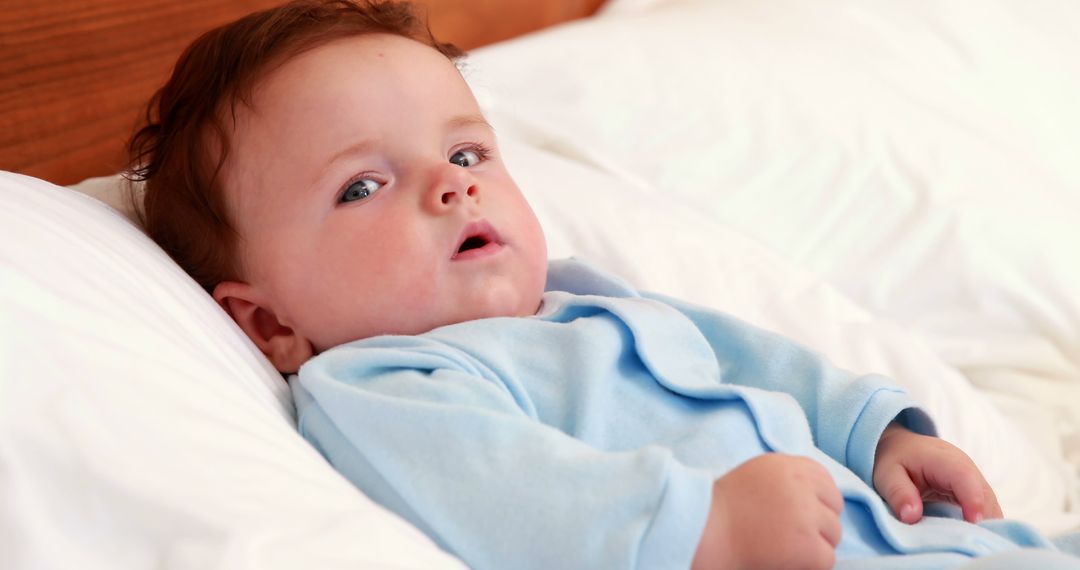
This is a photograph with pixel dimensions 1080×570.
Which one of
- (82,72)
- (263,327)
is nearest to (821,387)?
(263,327)

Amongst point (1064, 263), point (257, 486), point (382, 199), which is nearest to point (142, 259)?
point (382, 199)

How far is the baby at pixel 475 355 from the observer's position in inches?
29.2

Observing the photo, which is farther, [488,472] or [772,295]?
[772,295]

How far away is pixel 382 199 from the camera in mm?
959

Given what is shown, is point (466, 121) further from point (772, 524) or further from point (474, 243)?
point (772, 524)

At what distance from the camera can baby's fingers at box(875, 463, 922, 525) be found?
0.94 m

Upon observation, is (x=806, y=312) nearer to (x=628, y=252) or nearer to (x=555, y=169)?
(x=628, y=252)

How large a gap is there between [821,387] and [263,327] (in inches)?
19.8

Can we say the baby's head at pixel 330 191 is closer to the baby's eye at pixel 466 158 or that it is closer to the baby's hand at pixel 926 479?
the baby's eye at pixel 466 158

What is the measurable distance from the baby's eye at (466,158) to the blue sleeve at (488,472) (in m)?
0.25

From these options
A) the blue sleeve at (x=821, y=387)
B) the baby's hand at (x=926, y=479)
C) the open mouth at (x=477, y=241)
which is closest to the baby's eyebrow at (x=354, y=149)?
the open mouth at (x=477, y=241)

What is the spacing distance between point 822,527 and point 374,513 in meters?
0.29

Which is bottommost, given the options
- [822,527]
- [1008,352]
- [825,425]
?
[1008,352]

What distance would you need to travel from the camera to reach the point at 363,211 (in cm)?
95
